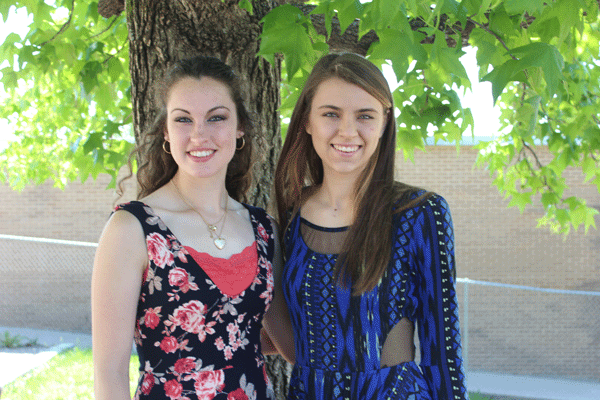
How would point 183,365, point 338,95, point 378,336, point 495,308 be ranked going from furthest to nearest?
point 495,308 < point 338,95 < point 378,336 < point 183,365

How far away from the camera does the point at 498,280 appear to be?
1059cm

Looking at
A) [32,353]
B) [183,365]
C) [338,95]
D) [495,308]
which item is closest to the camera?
[183,365]

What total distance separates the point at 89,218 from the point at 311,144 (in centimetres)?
955

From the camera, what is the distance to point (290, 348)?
7.03 ft

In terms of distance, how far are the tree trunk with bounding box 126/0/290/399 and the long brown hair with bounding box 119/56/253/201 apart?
159 mm

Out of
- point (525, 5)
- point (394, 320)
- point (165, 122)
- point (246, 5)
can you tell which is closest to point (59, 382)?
point (165, 122)

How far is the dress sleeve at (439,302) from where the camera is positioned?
5.79 ft

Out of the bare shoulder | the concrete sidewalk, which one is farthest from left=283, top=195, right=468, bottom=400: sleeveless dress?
the concrete sidewalk

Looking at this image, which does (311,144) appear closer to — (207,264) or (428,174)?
(207,264)

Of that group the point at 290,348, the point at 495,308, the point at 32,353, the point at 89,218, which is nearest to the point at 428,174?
the point at 495,308

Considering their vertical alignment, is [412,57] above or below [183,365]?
above

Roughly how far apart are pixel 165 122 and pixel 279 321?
84 centimetres

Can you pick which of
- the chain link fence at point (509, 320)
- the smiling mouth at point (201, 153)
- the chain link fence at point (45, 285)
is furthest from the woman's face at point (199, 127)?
the chain link fence at point (509, 320)

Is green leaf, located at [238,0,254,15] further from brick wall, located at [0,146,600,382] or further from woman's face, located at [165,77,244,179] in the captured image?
brick wall, located at [0,146,600,382]
